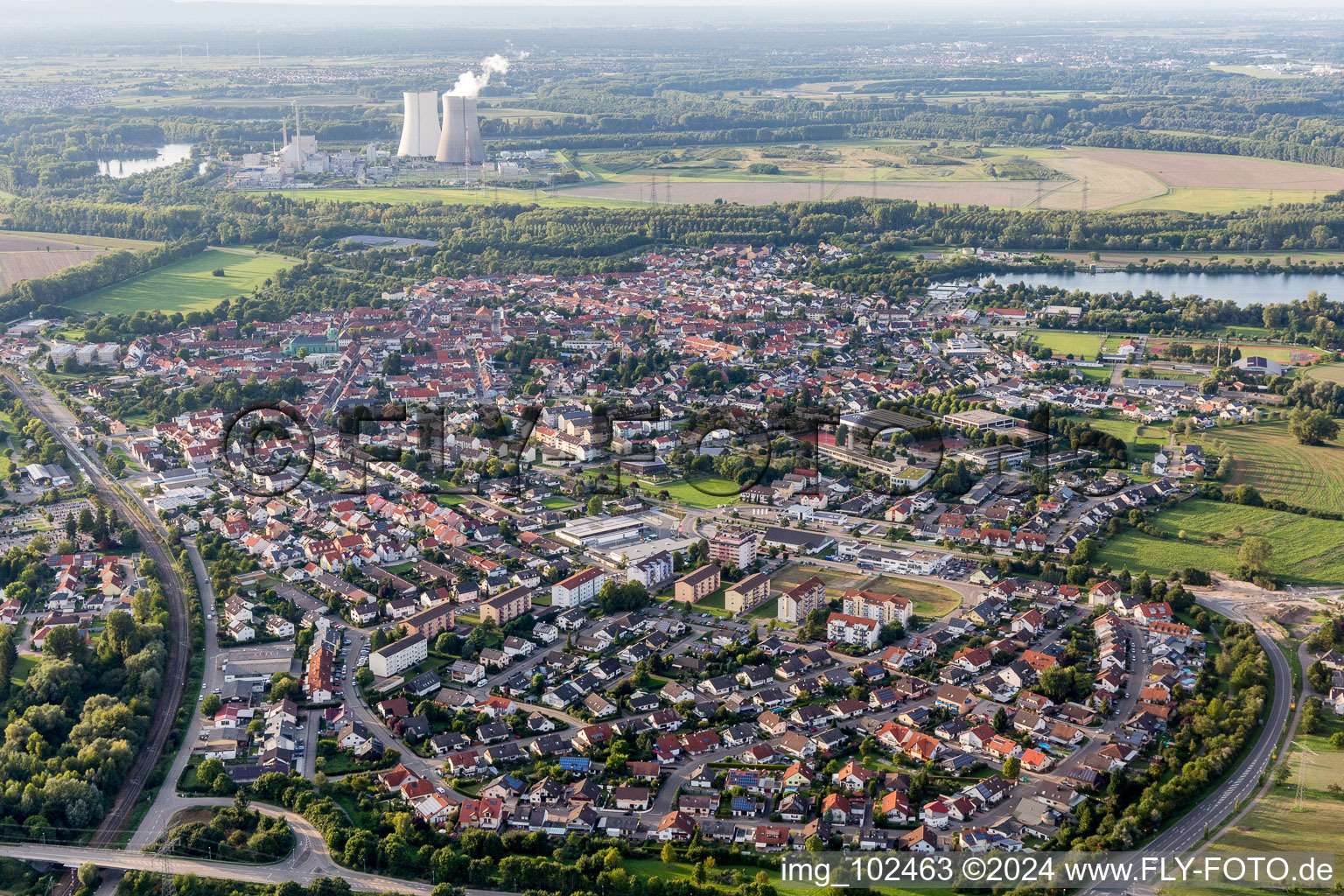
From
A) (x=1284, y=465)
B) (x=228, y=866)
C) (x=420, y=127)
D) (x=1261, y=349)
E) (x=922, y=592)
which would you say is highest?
(x=420, y=127)


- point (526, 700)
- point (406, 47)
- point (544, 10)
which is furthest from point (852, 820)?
point (544, 10)

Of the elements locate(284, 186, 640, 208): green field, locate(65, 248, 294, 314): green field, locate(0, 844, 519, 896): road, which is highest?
locate(284, 186, 640, 208): green field

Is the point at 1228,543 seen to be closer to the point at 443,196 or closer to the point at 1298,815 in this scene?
the point at 1298,815

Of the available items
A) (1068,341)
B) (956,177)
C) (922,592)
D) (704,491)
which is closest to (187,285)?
(704,491)

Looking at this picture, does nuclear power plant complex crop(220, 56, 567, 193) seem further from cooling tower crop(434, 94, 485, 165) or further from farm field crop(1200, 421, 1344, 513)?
farm field crop(1200, 421, 1344, 513)

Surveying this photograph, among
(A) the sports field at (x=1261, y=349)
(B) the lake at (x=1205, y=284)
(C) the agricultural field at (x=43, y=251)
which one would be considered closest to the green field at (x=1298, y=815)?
(A) the sports field at (x=1261, y=349)

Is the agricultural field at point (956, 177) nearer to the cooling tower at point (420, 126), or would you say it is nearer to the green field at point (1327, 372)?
the cooling tower at point (420, 126)

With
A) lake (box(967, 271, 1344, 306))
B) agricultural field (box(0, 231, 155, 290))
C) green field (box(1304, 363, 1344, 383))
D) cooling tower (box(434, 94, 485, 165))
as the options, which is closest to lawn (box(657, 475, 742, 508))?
green field (box(1304, 363, 1344, 383))
